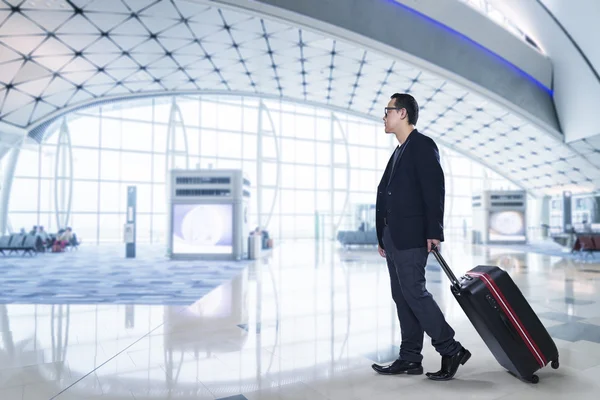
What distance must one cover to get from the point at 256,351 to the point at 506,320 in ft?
7.83

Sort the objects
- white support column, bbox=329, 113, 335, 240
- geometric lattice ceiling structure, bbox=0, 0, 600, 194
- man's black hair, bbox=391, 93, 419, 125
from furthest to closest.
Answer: white support column, bbox=329, 113, 335, 240 < geometric lattice ceiling structure, bbox=0, 0, 600, 194 < man's black hair, bbox=391, 93, 419, 125

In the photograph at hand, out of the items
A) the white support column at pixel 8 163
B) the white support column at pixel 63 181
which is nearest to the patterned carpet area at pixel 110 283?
the white support column at pixel 63 181

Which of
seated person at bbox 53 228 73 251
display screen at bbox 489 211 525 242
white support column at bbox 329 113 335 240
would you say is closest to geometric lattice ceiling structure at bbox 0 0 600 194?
white support column at bbox 329 113 335 240

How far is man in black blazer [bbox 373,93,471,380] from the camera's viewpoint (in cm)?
325

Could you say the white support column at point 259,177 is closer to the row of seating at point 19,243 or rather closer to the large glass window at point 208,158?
the large glass window at point 208,158

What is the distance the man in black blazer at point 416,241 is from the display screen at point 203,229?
13682mm

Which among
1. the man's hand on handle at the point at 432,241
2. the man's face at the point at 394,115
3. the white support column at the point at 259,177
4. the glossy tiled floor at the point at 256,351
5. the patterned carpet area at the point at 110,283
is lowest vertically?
the patterned carpet area at the point at 110,283

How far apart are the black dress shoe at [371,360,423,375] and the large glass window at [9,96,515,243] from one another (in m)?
18.9

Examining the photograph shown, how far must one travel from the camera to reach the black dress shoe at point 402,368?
3.44 m

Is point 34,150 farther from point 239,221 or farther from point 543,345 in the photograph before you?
point 543,345

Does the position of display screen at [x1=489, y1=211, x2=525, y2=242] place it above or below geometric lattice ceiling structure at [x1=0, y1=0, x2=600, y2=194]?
below

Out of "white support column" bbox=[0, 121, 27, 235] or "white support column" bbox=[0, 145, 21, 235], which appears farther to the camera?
"white support column" bbox=[0, 145, 21, 235]

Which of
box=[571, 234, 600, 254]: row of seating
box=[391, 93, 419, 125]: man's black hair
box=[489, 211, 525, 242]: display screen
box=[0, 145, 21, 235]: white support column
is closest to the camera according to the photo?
box=[391, 93, 419, 125]: man's black hair

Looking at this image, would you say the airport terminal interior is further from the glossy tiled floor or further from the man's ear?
the man's ear
